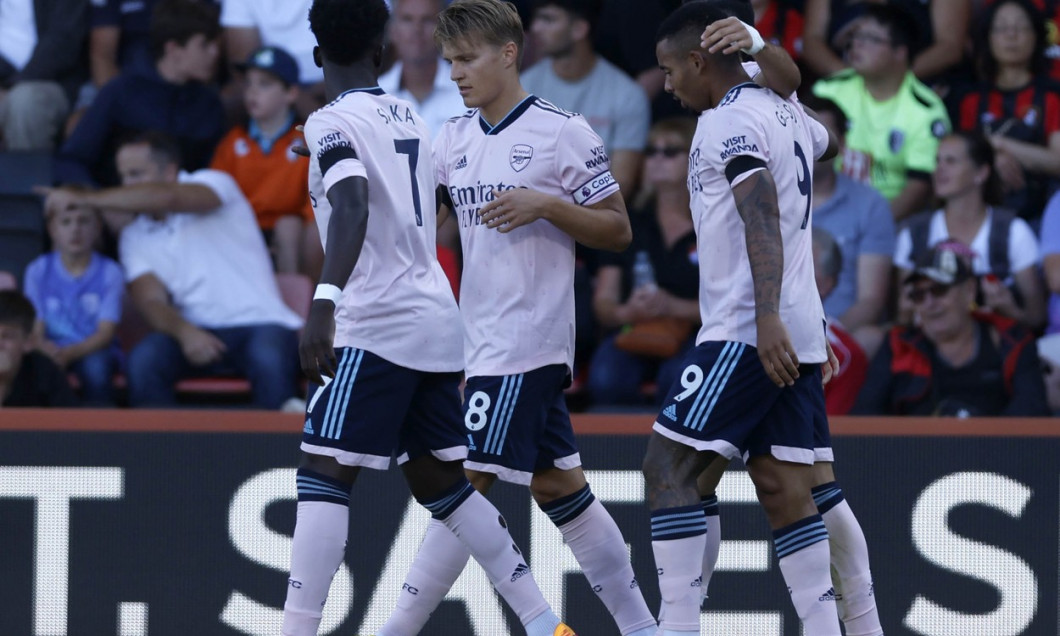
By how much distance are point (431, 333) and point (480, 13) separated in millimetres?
1037

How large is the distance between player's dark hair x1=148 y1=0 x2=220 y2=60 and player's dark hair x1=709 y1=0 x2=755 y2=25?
170 inches

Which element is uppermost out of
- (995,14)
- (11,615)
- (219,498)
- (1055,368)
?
(995,14)

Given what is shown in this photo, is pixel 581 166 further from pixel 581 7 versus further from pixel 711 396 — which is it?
pixel 581 7

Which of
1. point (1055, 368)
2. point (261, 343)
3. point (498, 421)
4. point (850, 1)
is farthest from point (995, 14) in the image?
point (498, 421)

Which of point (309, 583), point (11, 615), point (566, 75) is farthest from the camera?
point (566, 75)

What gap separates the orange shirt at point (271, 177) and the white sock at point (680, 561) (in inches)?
162

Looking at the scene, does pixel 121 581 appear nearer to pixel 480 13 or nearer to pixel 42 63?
pixel 480 13

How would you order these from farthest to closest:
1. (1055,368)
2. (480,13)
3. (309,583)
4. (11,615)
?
1. (1055,368)
2. (11,615)
3. (480,13)
4. (309,583)

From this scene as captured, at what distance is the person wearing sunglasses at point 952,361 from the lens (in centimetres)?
712

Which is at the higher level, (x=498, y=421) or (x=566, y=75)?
(x=566, y=75)

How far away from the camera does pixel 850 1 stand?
9273 millimetres

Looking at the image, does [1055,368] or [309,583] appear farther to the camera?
[1055,368]

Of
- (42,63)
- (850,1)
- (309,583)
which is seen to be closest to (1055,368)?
(850,1)

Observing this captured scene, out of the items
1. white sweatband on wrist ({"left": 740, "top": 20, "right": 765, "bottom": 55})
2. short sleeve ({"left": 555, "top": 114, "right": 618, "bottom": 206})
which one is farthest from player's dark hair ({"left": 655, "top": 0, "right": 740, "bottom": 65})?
short sleeve ({"left": 555, "top": 114, "right": 618, "bottom": 206})
